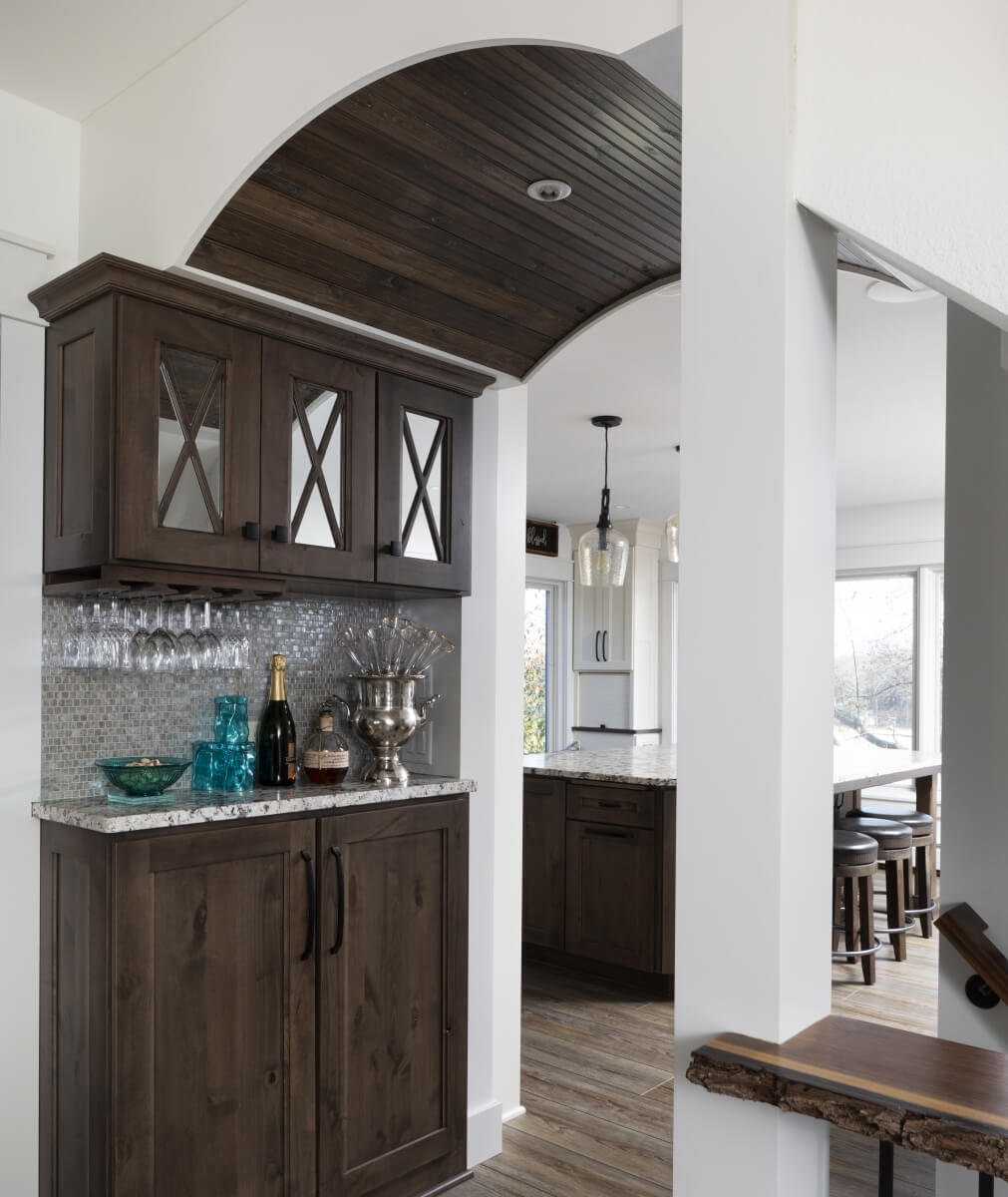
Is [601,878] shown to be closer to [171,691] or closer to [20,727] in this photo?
[171,691]

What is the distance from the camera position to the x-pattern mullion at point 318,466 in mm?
2523

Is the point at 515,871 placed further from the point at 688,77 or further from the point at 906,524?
the point at 906,524

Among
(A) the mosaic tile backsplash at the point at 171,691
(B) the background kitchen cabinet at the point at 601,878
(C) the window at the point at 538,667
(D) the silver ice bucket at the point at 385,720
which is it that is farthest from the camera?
(C) the window at the point at 538,667

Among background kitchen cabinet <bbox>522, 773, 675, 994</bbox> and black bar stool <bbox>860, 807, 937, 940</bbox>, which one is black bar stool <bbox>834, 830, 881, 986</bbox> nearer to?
black bar stool <bbox>860, 807, 937, 940</bbox>

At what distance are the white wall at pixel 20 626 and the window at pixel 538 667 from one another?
653 cm

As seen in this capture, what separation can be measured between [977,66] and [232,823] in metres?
1.98

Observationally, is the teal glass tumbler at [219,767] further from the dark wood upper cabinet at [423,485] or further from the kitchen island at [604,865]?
the kitchen island at [604,865]

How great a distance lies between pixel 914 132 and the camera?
50.8 inches

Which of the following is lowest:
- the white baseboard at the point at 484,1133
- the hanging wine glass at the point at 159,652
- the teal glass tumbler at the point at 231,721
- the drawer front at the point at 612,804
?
the white baseboard at the point at 484,1133

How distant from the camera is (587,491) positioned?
7.52 metres

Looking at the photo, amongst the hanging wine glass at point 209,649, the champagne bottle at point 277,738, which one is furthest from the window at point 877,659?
the hanging wine glass at point 209,649

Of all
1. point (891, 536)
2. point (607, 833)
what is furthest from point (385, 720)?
point (891, 536)

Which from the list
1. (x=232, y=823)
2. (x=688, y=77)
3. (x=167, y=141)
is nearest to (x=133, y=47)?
(x=167, y=141)

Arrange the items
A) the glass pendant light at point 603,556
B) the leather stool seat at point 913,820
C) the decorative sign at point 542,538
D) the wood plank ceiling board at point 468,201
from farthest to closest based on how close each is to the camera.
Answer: the decorative sign at point 542,538
the glass pendant light at point 603,556
the leather stool seat at point 913,820
the wood plank ceiling board at point 468,201
